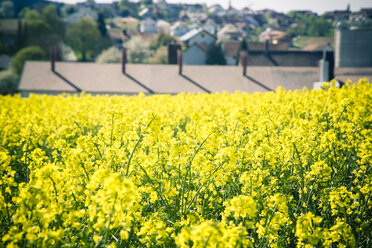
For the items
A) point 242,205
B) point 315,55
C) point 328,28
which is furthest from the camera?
point 328,28

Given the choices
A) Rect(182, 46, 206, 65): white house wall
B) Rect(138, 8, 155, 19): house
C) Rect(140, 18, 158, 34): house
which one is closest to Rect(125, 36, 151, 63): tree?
Rect(182, 46, 206, 65): white house wall

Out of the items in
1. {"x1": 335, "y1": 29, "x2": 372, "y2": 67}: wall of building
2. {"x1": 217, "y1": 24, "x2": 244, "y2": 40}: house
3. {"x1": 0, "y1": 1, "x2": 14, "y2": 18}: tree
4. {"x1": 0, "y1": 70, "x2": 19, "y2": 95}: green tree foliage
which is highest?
{"x1": 0, "y1": 1, "x2": 14, "y2": 18}: tree

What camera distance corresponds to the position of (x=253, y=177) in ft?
13.6

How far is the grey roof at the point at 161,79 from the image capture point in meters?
28.7

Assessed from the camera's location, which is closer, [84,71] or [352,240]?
[352,240]

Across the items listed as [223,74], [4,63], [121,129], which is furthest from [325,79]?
[4,63]

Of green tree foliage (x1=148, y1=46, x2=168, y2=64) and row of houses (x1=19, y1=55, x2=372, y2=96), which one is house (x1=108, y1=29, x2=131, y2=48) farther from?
row of houses (x1=19, y1=55, x2=372, y2=96)

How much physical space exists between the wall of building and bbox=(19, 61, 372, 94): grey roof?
20.8 ft

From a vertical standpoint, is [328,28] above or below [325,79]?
above

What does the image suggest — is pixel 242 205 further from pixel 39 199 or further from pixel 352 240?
pixel 39 199

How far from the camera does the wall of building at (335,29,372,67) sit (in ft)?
118

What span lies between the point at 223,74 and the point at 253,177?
27113mm

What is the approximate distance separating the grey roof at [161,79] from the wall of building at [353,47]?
250 inches

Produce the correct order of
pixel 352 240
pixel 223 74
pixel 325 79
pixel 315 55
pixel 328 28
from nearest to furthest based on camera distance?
pixel 352 240 < pixel 325 79 < pixel 223 74 < pixel 315 55 < pixel 328 28
